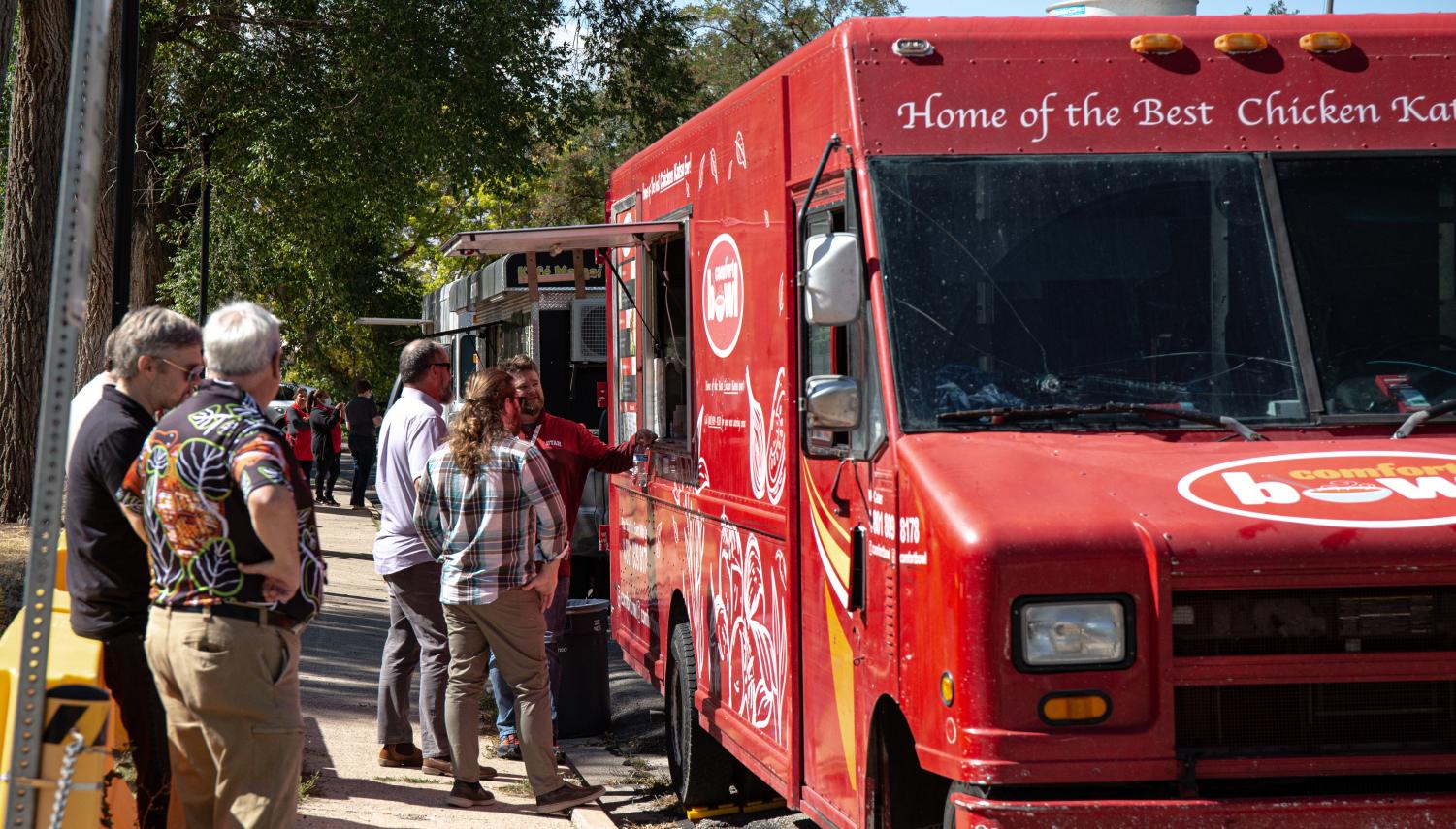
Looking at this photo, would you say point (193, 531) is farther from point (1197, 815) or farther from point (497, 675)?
point (497, 675)

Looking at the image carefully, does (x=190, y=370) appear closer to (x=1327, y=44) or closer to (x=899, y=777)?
(x=899, y=777)

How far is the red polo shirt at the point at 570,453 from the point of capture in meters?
9.02

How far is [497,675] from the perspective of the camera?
9414 millimetres

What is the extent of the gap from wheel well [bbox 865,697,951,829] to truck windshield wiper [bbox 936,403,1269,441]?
89cm

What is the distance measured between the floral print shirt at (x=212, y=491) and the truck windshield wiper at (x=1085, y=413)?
6.47 feet

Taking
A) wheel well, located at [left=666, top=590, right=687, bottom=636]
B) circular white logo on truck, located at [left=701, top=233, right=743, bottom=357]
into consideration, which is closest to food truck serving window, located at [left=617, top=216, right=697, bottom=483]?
circular white logo on truck, located at [left=701, top=233, right=743, bottom=357]

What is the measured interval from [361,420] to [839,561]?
21.0 m

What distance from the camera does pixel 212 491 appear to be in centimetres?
482

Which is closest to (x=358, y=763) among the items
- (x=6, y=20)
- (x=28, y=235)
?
(x=6, y=20)

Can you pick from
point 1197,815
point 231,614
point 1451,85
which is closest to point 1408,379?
point 1451,85

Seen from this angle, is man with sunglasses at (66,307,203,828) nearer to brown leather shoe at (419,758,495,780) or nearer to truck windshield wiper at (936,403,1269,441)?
truck windshield wiper at (936,403,1269,441)

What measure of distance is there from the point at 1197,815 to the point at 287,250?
23979mm

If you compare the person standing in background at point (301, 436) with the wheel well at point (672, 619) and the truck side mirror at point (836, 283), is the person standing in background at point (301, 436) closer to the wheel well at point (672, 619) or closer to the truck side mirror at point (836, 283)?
the wheel well at point (672, 619)

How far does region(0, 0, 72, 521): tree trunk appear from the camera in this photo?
13383 millimetres
